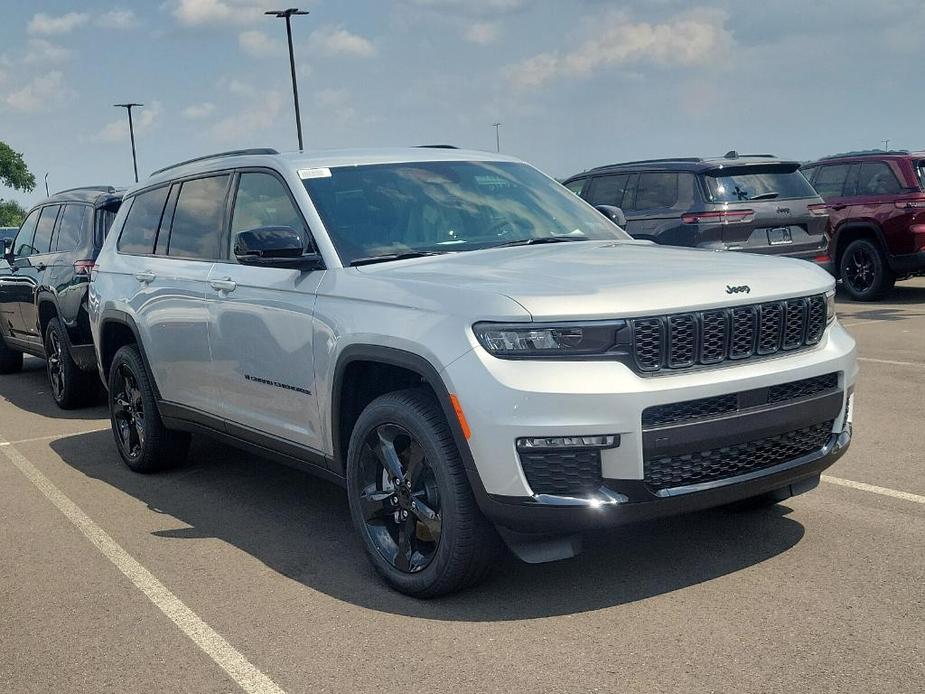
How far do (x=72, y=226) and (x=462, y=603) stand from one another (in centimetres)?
673

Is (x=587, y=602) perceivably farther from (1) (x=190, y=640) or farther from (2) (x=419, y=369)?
(1) (x=190, y=640)

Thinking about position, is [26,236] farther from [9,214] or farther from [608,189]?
[9,214]

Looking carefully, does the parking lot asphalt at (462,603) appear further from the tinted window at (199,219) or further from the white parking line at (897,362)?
the white parking line at (897,362)

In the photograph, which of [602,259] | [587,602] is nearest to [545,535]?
[587,602]

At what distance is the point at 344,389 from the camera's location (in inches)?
192

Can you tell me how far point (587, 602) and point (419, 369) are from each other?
3.64 ft

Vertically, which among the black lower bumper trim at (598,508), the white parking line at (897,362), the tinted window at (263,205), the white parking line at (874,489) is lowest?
the white parking line at (897,362)

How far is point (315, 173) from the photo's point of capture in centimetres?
545

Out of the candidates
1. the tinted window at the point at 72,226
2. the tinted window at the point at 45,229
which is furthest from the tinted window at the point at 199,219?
the tinted window at the point at 45,229

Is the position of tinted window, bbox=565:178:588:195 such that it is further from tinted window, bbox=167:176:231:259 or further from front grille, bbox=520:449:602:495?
front grille, bbox=520:449:602:495

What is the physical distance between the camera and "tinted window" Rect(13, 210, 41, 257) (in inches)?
434

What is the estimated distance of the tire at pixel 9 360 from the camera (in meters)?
12.4

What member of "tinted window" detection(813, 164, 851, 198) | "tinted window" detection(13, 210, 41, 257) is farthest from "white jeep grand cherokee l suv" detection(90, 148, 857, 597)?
"tinted window" detection(813, 164, 851, 198)

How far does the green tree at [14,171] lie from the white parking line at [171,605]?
101326 millimetres
